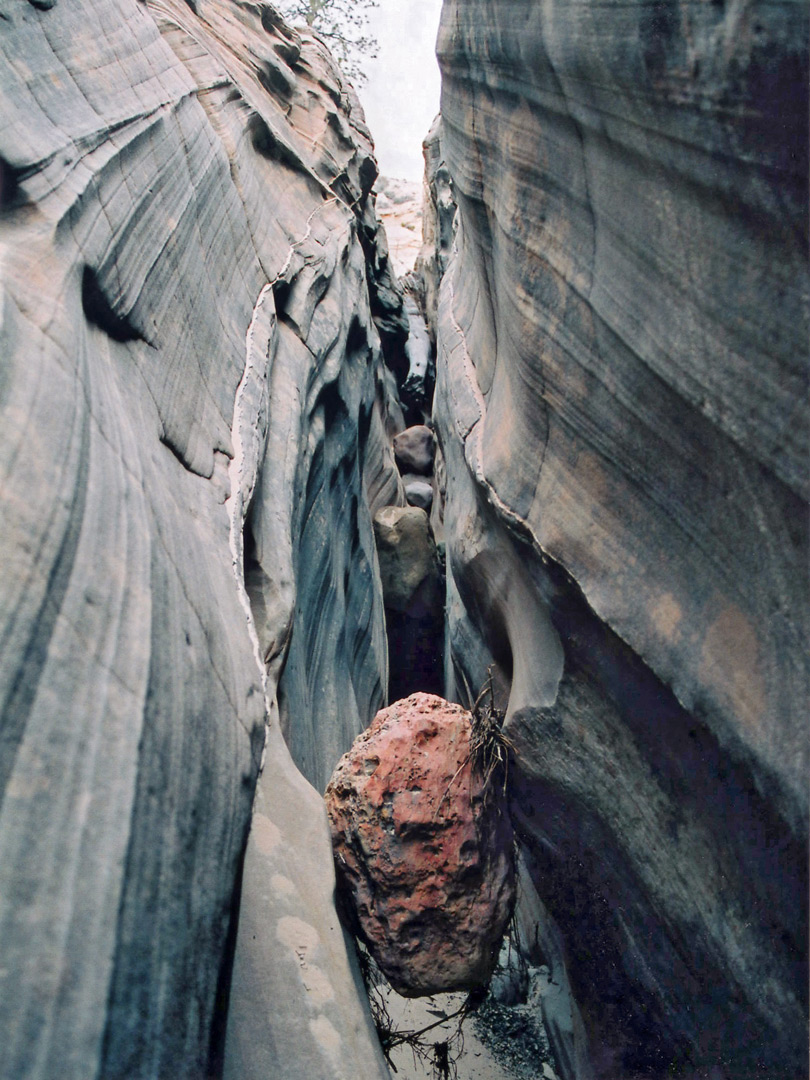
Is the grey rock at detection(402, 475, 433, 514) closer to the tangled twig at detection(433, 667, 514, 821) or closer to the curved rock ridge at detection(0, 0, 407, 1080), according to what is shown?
the curved rock ridge at detection(0, 0, 407, 1080)

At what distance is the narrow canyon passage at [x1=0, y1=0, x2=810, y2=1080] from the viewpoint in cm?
159

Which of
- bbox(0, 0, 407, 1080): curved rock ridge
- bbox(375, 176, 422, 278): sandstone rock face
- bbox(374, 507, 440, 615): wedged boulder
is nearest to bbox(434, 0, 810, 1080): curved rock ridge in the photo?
bbox(0, 0, 407, 1080): curved rock ridge

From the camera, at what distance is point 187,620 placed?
217 cm

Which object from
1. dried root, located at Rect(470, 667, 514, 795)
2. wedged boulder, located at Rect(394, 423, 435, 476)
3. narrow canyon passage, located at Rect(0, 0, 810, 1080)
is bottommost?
wedged boulder, located at Rect(394, 423, 435, 476)

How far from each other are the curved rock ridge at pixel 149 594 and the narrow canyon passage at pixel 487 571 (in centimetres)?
1

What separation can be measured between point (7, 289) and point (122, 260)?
3.18ft

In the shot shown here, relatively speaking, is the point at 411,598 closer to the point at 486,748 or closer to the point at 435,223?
the point at 486,748

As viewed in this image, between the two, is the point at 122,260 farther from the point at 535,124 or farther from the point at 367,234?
the point at 367,234

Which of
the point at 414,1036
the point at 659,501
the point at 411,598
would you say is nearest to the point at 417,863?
the point at 414,1036

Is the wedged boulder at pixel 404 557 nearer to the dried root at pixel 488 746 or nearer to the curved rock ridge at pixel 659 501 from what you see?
the curved rock ridge at pixel 659 501

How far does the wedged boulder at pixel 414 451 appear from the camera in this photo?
355 inches

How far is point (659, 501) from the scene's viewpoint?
7.70 ft

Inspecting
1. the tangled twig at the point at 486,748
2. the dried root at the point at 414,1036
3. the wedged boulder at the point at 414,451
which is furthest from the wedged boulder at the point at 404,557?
the dried root at the point at 414,1036

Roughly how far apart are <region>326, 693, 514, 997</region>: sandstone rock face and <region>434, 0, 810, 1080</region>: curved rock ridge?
2.22 feet
